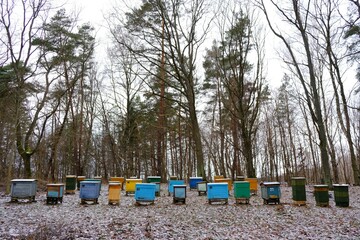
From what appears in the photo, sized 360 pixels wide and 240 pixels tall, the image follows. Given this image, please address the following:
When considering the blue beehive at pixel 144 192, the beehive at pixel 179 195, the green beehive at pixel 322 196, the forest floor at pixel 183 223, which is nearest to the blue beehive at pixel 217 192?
the forest floor at pixel 183 223

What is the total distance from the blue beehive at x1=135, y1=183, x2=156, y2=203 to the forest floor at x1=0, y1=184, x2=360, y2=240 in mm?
610

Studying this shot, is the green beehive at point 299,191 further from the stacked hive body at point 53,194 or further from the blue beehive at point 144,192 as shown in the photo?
the stacked hive body at point 53,194

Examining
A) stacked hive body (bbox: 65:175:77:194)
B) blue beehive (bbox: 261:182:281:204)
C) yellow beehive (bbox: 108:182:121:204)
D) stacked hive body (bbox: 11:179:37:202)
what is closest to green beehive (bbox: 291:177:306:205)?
blue beehive (bbox: 261:182:281:204)

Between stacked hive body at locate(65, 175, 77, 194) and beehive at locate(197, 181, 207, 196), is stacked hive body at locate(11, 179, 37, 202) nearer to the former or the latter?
stacked hive body at locate(65, 175, 77, 194)

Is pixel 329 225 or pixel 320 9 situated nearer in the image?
pixel 329 225

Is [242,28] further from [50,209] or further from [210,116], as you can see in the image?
[50,209]

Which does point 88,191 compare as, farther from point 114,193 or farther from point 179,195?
point 179,195

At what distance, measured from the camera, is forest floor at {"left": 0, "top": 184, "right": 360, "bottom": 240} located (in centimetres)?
652

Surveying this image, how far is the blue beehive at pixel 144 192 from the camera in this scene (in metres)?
11.0

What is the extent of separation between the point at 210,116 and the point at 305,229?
2510 cm

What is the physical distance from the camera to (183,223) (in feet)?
25.6

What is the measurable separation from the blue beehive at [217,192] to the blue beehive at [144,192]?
235 centimetres

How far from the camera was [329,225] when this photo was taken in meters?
7.60

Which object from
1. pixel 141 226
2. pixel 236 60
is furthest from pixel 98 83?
pixel 141 226
